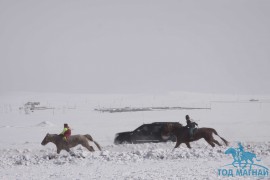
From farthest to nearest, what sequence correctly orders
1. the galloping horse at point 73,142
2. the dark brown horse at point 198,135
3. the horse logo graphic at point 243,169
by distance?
the dark brown horse at point 198,135
the galloping horse at point 73,142
the horse logo graphic at point 243,169

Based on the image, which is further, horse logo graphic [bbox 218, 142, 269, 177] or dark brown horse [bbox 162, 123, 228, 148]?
dark brown horse [bbox 162, 123, 228, 148]

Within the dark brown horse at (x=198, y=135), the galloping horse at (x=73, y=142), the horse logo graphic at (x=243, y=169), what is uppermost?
the dark brown horse at (x=198, y=135)

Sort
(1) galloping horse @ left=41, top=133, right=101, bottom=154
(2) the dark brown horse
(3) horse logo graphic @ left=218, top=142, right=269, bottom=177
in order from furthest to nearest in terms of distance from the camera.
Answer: (2) the dark brown horse < (1) galloping horse @ left=41, top=133, right=101, bottom=154 < (3) horse logo graphic @ left=218, top=142, right=269, bottom=177

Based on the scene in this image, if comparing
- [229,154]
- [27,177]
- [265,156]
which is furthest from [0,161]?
[265,156]

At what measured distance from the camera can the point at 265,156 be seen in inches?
614

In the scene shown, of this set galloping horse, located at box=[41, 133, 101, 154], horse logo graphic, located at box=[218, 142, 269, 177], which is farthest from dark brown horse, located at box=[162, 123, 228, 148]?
horse logo graphic, located at box=[218, 142, 269, 177]

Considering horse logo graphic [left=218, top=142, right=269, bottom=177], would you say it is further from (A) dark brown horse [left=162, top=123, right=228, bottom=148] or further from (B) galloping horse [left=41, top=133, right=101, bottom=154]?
(B) galloping horse [left=41, top=133, right=101, bottom=154]

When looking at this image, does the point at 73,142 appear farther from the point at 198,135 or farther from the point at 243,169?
the point at 243,169

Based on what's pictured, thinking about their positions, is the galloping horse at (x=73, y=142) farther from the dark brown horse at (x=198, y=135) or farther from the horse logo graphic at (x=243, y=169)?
the horse logo graphic at (x=243, y=169)

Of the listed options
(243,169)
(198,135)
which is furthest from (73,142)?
(243,169)

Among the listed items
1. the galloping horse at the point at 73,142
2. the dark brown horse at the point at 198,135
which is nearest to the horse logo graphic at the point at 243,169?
the dark brown horse at the point at 198,135

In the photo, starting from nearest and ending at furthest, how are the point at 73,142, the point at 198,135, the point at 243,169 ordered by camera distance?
the point at 243,169 → the point at 73,142 → the point at 198,135

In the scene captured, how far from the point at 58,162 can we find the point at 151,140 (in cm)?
728

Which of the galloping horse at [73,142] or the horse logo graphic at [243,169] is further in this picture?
the galloping horse at [73,142]
